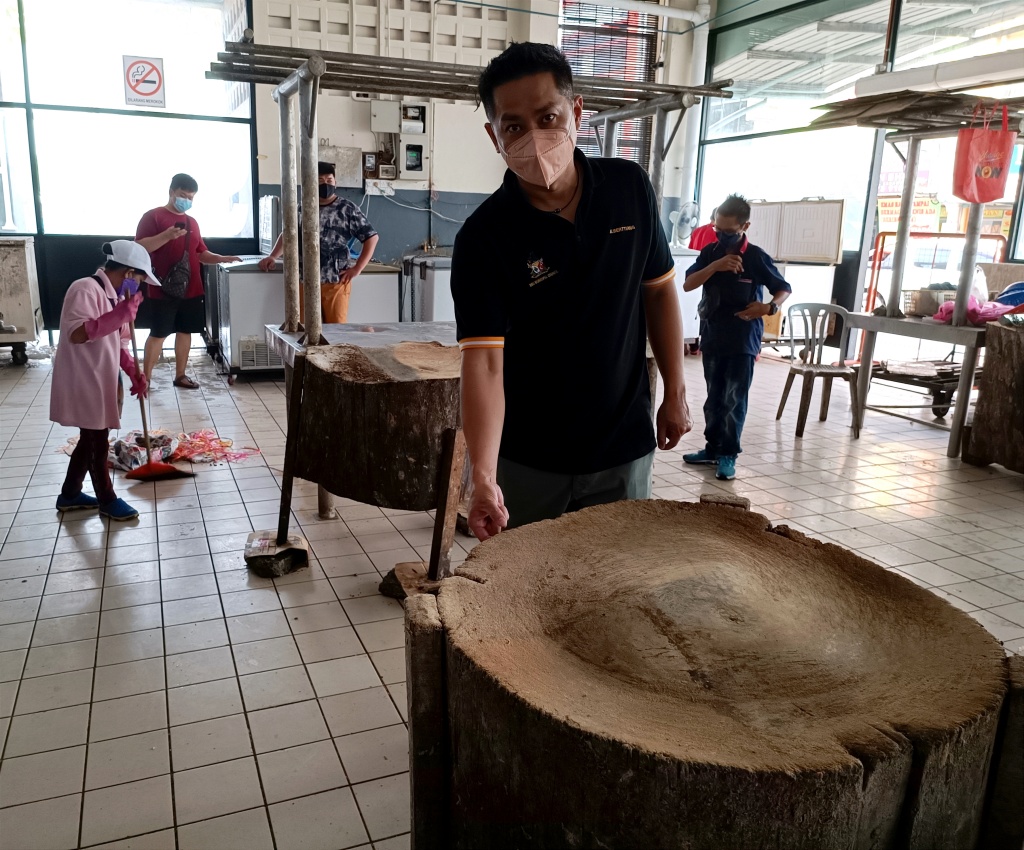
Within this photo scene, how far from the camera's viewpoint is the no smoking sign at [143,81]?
28.7 ft

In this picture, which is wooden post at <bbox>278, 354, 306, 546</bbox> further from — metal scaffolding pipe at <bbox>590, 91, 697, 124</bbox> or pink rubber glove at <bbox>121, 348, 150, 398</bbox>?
metal scaffolding pipe at <bbox>590, 91, 697, 124</bbox>

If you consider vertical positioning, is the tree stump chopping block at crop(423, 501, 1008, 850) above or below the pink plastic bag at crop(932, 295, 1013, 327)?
below

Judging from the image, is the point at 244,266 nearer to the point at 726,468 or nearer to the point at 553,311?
the point at 726,468

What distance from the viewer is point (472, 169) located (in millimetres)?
9664

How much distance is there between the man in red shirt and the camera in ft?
21.6

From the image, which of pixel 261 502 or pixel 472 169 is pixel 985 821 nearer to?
pixel 261 502

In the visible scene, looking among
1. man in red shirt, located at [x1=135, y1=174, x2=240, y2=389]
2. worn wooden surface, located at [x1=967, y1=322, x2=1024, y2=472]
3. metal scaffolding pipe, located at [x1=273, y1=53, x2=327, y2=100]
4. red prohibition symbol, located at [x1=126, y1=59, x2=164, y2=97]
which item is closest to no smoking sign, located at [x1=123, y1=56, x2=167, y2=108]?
red prohibition symbol, located at [x1=126, y1=59, x2=164, y2=97]

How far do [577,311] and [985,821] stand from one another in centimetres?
122

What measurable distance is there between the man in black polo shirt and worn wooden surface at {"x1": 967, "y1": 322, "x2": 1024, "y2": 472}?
420cm

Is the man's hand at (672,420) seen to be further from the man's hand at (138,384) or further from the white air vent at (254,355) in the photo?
the white air vent at (254,355)

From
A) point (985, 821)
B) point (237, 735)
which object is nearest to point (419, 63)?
point (237, 735)

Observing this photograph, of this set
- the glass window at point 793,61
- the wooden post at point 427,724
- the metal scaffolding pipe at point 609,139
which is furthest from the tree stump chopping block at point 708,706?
the glass window at point 793,61

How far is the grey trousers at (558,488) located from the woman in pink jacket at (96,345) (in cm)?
260

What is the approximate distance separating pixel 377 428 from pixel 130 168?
24.2 ft
